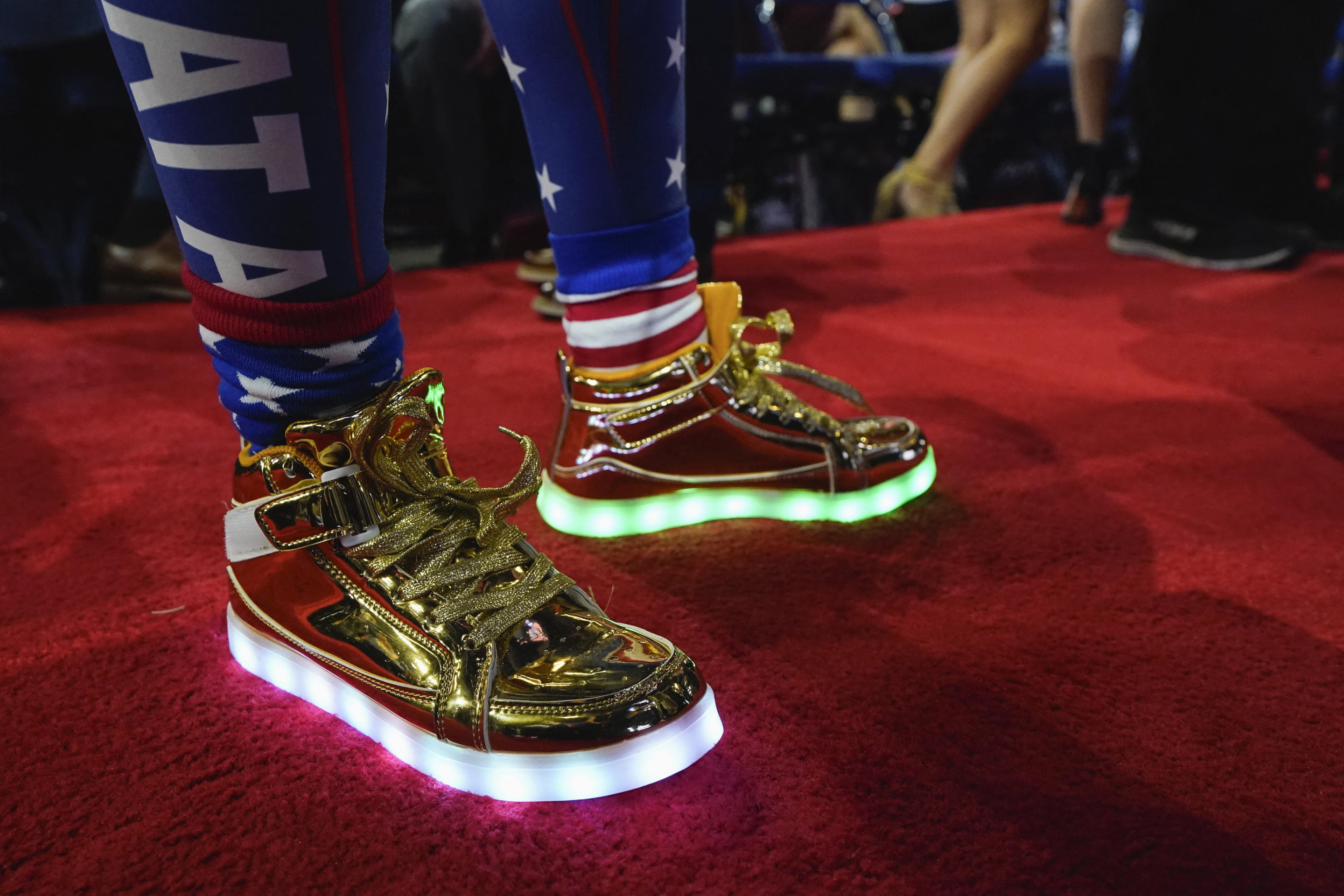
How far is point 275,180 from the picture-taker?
1.27ft

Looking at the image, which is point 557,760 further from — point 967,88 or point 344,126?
point 967,88

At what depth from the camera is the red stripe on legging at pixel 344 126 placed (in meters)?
0.37

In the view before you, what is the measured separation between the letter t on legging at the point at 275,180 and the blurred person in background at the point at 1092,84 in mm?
2115

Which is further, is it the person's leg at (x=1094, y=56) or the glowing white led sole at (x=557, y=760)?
the person's leg at (x=1094, y=56)

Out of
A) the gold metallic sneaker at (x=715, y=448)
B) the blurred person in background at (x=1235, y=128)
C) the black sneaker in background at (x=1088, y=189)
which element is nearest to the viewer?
the gold metallic sneaker at (x=715, y=448)

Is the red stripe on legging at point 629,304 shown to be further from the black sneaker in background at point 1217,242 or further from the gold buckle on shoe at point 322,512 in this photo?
the black sneaker in background at point 1217,242

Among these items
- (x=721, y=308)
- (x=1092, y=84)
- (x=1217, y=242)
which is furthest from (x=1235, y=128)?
(x=721, y=308)

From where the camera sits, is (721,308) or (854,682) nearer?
(854,682)

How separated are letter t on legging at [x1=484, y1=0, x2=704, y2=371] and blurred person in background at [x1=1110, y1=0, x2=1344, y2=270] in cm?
142

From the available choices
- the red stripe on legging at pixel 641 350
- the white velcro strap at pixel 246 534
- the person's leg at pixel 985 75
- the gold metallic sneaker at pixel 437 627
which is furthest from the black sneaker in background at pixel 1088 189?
the white velcro strap at pixel 246 534

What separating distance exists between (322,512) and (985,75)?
96.5 inches

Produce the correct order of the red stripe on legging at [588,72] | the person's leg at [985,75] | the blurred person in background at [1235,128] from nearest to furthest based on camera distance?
the red stripe on legging at [588,72]
the blurred person in background at [1235,128]
the person's leg at [985,75]

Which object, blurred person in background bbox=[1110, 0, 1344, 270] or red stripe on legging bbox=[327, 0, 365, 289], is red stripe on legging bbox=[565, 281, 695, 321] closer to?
red stripe on legging bbox=[327, 0, 365, 289]

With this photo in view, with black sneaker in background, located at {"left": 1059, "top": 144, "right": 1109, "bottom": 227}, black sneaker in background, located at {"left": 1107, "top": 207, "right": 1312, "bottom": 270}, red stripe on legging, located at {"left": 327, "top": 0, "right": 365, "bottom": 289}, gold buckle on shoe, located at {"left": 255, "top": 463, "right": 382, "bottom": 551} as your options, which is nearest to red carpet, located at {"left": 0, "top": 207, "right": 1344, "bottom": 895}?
gold buckle on shoe, located at {"left": 255, "top": 463, "right": 382, "bottom": 551}
